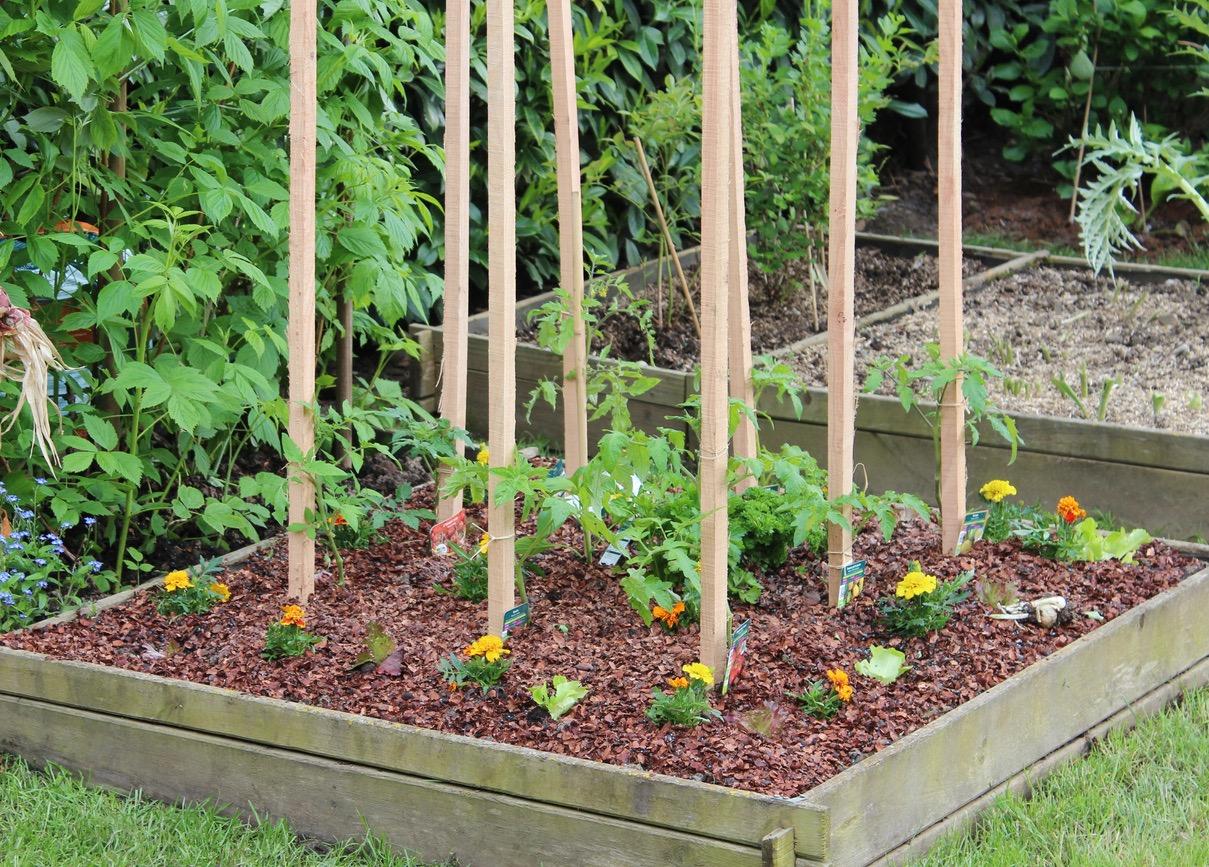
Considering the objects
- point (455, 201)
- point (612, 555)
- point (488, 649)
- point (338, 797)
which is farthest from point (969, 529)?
point (338, 797)

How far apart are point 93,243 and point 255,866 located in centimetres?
157

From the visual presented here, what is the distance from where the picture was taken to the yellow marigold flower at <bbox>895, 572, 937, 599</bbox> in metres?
3.72

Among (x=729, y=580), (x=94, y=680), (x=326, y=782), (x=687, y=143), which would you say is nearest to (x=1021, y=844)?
(x=729, y=580)

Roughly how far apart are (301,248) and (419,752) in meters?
1.27

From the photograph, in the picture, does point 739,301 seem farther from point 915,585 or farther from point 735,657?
point 735,657

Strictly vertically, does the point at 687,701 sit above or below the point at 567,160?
below

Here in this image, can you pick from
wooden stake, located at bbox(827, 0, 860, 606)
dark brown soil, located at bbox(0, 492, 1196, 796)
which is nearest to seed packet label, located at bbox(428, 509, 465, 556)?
dark brown soil, located at bbox(0, 492, 1196, 796)

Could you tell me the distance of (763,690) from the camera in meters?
3.48

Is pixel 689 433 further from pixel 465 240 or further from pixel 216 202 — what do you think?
pixel 216 202

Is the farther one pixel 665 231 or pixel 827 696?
pixel 665 231

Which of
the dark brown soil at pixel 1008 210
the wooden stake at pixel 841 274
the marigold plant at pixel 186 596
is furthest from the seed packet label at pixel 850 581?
the dark brown soil at pixel 1008 210

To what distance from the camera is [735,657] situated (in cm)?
346

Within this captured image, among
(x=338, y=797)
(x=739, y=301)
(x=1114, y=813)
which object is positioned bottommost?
(x=1114, y=813)

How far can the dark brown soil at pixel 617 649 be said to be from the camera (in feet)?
10.8
